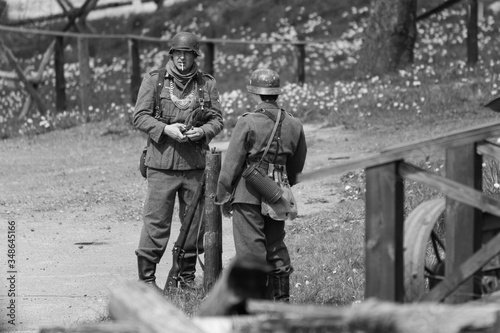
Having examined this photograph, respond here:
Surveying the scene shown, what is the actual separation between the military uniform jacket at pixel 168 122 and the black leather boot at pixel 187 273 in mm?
629

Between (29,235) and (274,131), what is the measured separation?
3.50m

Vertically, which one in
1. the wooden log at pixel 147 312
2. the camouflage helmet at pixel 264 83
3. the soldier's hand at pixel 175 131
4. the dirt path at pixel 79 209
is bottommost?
the dirt path at pixel 79 209

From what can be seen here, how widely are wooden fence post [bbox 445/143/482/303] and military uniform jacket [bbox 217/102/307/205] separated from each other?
4.87 feet

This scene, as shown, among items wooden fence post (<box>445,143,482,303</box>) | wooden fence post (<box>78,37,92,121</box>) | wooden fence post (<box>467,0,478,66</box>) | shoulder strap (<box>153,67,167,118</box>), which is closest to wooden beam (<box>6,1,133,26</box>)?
wooden fence post (<box>78,37,92,121</box>)

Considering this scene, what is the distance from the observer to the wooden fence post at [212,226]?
7.60m

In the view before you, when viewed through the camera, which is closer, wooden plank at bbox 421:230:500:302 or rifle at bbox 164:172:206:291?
wooden plank at bbox 421:230:500:302

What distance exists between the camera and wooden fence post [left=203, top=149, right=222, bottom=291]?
7602 millimetres

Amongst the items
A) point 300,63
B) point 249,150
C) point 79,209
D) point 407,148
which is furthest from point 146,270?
point 300,63

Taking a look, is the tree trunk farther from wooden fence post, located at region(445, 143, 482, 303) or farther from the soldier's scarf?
wooden fence post, located at region(445, 143, 482, 303)

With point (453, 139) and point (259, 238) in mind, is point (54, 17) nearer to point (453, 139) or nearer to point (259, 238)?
point (259, 238)

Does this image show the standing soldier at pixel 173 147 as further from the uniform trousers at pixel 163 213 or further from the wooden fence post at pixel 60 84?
the wooden fence post at pixel 60 84

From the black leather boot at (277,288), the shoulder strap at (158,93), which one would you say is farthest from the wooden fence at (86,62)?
the black leather boot at (277,288)

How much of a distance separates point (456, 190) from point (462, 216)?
0.53 m

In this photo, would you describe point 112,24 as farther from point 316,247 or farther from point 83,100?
point 316,247
